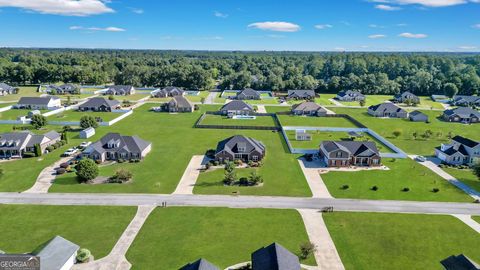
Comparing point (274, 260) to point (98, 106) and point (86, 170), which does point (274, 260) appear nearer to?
point (86, 170)

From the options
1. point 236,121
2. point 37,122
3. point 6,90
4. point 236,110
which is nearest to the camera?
point 37,122

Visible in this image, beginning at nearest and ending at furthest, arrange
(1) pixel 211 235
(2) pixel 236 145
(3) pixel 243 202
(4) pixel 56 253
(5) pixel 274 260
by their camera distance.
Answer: (5) pixel 274 260, (4) pixel 56 253, (1) pixel 211 235, (3) pixel 243 202, (2) pixel 236 145

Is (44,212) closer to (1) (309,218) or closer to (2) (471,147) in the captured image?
(1) (309,218)

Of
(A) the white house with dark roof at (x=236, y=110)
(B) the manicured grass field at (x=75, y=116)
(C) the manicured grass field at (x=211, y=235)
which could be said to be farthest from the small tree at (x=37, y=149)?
(A) the white house with dark roof at (x=236, y=110)

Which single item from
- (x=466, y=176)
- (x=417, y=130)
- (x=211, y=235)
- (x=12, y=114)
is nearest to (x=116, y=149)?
(x=211, y=235)

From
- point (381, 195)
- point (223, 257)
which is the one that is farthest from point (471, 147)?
point (223, 257)

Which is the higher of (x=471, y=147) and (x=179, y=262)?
(x=471, y=147)
